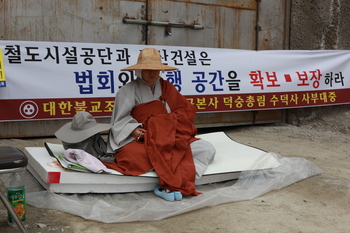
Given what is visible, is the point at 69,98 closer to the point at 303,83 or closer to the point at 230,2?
the point at 230,2

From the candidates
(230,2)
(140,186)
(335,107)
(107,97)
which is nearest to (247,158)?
(140,186)

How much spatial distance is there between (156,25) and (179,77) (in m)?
0.75

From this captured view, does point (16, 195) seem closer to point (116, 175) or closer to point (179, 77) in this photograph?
point (116, 175)

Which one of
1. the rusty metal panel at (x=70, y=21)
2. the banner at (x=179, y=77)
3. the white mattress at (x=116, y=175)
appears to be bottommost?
the white mattress at (x=116, y=175)

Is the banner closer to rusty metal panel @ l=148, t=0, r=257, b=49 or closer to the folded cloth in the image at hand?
rusty metal panel @ l=148, t=0, r=257, b=49

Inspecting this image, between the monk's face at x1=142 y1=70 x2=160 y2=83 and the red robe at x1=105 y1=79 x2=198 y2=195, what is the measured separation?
0.48ft

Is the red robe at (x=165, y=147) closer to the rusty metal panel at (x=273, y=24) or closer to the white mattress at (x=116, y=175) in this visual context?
the white mattress at (x=116, y=175)

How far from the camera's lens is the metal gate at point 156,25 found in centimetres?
467

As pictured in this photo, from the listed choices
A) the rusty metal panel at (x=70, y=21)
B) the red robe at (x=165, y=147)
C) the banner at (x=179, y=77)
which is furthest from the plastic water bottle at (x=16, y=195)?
the rusty metal panel at (x=70, y=21)

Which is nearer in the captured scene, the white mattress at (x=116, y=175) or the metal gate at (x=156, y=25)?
the white mattress at (x=116, y=175)

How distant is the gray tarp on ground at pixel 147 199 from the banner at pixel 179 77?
140cm

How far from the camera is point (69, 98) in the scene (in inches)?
186

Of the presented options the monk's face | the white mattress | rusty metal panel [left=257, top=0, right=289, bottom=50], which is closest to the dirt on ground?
the white mattress

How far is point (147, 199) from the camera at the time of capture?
3.05 m
